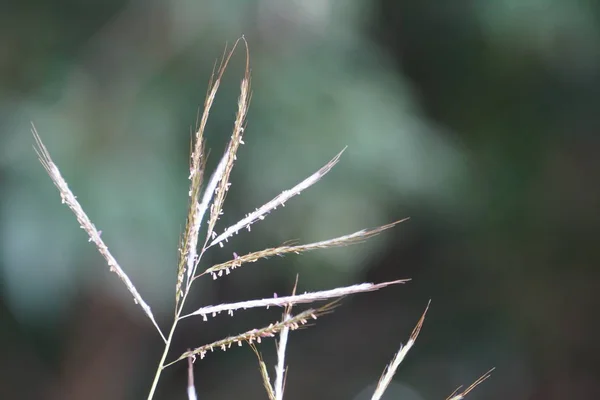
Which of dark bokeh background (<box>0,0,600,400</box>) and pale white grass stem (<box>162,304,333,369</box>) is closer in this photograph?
pale white grass stem (<box>162,304,333,369</box>)

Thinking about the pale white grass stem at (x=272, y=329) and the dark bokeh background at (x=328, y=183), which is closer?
the pale white grass stem at (x=272, y=329)

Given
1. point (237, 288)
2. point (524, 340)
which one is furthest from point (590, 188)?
point (237, 288)

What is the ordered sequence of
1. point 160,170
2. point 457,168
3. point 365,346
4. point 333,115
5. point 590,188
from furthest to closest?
point 365,346 < point 590,188 < point 457,168 < point 333,115 < point 160,170

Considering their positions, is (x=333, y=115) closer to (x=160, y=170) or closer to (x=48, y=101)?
(x=160, y=170)

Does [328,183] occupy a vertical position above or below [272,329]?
below

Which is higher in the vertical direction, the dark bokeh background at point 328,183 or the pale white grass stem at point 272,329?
the pale white grass stem at point 272,329

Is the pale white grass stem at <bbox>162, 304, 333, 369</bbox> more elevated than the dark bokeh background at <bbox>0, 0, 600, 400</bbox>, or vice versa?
the pale white grass stem at <bbox>162, 304, 333, 369</bbox>

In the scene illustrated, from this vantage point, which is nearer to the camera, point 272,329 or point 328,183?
point 272,329

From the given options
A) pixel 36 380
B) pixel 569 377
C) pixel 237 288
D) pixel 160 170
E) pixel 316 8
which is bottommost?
pixel 569 377
